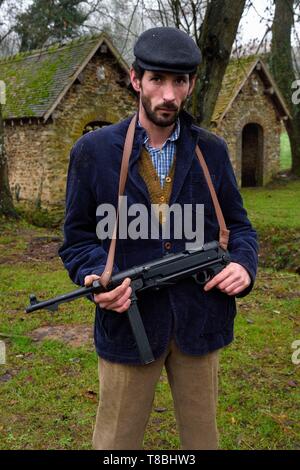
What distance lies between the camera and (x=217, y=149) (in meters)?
2.64

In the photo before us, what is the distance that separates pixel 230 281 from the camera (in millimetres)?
2463

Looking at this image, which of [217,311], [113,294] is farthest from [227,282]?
[113,294]

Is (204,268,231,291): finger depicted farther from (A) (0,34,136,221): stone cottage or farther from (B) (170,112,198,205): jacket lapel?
Result: (A) (0,34,136,221): stone cottage

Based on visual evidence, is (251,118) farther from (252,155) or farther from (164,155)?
(164,155)

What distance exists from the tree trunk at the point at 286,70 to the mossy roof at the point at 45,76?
6036mm

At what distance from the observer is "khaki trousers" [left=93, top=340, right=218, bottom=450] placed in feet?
8.23

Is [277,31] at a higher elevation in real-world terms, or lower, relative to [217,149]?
higher

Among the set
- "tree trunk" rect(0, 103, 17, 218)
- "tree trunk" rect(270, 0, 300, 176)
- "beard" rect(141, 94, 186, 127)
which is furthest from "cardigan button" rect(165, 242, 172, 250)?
"tree trunk" rect(270, 0, 300, 176)

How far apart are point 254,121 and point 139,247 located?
18201 mm

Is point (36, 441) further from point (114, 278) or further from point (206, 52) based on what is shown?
point (206, 52)
